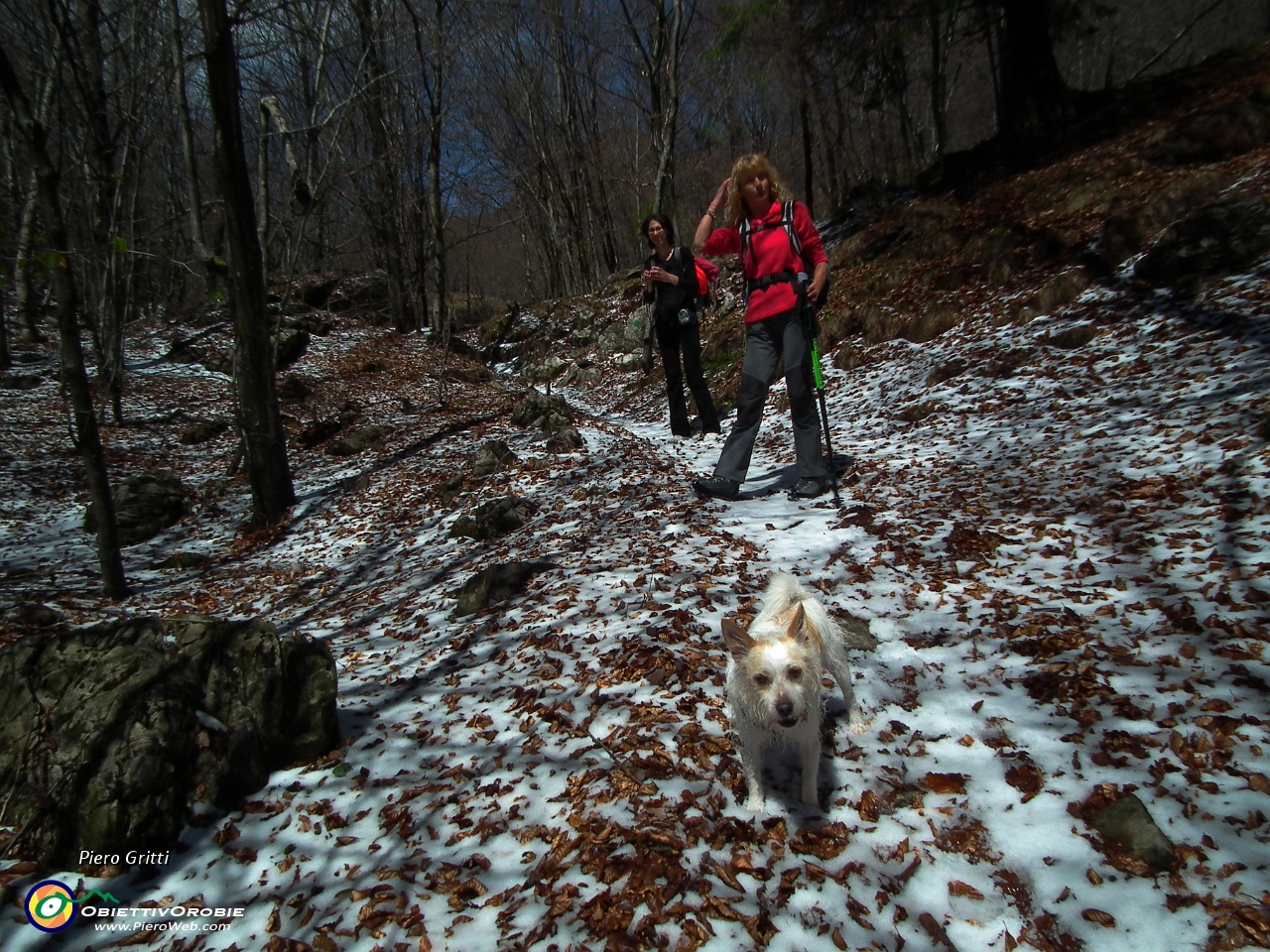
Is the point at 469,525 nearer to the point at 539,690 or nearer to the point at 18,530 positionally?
the point at 539,690

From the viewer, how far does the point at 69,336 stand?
6727mm

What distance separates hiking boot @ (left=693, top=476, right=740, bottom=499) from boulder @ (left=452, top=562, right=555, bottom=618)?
201 cm

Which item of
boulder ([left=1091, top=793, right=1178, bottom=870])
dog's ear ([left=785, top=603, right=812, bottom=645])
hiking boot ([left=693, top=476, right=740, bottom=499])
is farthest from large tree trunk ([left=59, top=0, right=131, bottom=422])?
boulder ([left=1091, top=793, right=1178, bottom=870])

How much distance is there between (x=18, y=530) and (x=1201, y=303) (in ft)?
56.8

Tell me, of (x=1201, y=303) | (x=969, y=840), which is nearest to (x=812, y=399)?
(x=969, y=840)

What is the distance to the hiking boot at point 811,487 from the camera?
21.9 ft

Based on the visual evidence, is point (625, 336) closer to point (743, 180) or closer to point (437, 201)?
point (437, 201)

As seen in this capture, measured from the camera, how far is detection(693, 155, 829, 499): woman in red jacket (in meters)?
5.97

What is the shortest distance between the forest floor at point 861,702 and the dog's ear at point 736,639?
830mm

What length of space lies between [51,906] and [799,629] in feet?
12.2

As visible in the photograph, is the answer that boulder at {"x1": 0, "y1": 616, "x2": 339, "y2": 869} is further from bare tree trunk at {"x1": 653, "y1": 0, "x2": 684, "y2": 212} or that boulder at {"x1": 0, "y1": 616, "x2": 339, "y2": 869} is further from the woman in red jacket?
Answer: bare tree trunk at {"x1": 653, "y1": 0, "x2": 684, "y2": 212}

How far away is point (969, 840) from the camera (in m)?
2.67

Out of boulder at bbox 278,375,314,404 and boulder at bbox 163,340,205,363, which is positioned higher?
boulder at bbox 163,340,205,363

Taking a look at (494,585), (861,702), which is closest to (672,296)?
(494,585)
